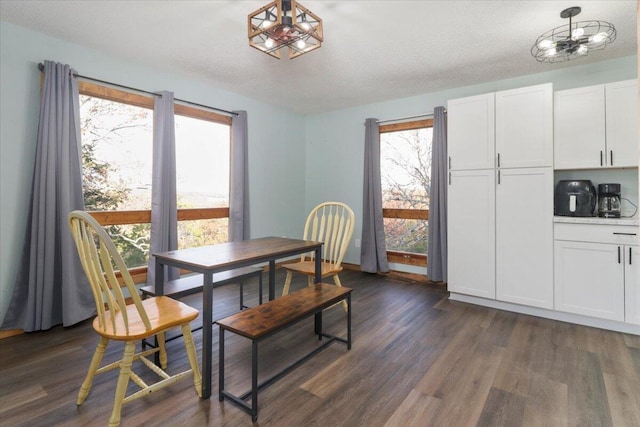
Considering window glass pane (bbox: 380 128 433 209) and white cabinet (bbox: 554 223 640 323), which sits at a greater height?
window glass pane (bbox: 380 128 433 209)

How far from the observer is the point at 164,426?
146cm

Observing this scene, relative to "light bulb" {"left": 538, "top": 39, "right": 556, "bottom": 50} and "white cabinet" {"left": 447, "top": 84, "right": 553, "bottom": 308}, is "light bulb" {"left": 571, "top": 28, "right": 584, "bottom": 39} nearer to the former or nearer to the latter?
"light bulb" {"left": 538, "top": 39, "right": 556, "bottom": 50}

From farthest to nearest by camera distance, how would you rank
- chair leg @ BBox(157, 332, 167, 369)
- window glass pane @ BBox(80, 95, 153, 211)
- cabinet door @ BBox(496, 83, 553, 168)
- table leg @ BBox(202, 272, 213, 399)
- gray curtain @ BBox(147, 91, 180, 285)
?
gray curtain @ BBox(147, 91, 180, 285)
window glass pane @ BBox(80, 95, 153, 211)
cabinet door @ BBox(496, 83, 553, 168)
chair leg @ BBox(157, 332, 167, 369)
table leg @ BBox(202, 272, 213, 399)

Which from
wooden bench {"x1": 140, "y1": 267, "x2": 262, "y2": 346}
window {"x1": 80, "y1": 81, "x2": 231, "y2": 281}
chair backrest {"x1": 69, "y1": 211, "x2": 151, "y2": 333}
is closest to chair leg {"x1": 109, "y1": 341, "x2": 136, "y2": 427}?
chair backrest {"x1": 69, "y1": 211, "x2": 151, "y2": 333}

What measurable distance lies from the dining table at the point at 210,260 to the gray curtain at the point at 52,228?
1.21 metres

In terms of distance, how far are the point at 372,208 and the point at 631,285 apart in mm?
2584

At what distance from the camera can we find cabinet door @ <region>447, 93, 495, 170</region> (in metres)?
3.08

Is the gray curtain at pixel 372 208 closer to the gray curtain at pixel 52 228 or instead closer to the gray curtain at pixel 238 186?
the gray curtain at pixel 238 186

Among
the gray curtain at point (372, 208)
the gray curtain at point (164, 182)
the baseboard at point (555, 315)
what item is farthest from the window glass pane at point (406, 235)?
the gray curtain at point (164, 182)

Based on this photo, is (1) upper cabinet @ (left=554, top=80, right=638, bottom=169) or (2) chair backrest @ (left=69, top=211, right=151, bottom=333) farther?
(1) upper cabinet @ (left=554, top=80, right=638, bottom=169)

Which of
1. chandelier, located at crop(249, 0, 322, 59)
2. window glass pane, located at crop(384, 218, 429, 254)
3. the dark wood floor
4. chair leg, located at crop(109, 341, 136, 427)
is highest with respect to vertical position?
chandelier, located at crop(249, 0, 322, 59)

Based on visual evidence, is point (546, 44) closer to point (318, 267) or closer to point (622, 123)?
point (622, 123)

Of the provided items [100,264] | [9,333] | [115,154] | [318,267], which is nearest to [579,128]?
[318,267]

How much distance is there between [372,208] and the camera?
4.30 m
